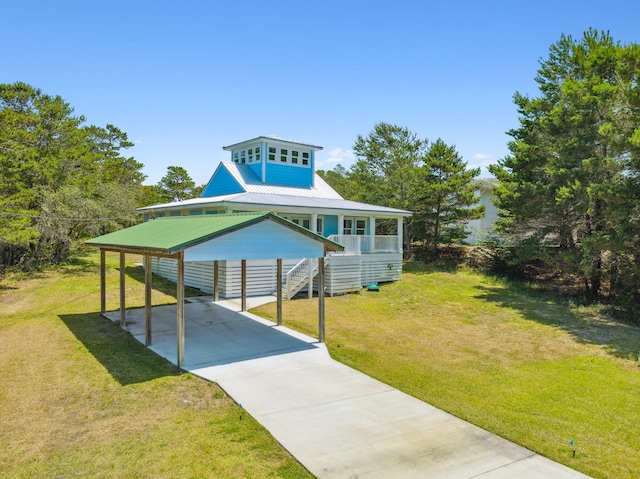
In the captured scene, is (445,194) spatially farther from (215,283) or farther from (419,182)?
(215,283)

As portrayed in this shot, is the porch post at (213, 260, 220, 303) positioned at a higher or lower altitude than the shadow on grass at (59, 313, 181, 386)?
higher

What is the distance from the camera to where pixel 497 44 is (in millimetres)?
14797

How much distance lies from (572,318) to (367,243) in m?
9.29

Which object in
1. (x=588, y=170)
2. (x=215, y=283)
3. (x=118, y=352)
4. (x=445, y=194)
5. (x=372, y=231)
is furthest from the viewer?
(x=445, y=194)

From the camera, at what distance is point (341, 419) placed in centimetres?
607

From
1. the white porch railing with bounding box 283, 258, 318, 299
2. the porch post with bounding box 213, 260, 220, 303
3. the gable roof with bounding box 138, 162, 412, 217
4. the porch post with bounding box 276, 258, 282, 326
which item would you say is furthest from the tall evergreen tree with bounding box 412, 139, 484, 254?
the porch post with bounding box 276, 258, 282, 326

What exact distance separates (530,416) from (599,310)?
1275 cm

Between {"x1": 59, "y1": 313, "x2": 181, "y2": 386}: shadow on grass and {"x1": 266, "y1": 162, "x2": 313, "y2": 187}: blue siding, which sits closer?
{"x1": 59, "y1": 313, "x2": 181, "y2": 386}: shadow on grass

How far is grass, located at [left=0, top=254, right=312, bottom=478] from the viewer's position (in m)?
4.75

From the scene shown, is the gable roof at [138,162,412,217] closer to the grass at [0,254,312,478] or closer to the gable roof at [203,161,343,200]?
the gable roof at [203,161,343,200]

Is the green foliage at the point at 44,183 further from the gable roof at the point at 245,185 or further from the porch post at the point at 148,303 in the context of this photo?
the porch post at the point at 148,303

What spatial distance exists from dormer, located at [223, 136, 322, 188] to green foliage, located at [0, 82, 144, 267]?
778 cm

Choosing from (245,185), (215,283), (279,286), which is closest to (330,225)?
(245,185)

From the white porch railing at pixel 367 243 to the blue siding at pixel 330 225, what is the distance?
185cm
